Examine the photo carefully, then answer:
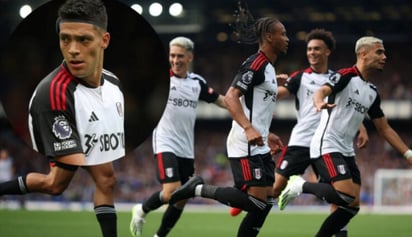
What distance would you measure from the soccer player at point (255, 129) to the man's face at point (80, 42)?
9.29ft

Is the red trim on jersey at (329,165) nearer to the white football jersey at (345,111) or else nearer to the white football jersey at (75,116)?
the white football jersey at (345,111)

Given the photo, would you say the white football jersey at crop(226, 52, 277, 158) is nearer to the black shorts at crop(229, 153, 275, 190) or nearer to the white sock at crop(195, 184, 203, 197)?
the black shorts at crop(229, 153, 275, 190)

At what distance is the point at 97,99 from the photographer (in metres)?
5.95

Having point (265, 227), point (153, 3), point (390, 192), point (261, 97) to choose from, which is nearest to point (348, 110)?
point (261, 97)

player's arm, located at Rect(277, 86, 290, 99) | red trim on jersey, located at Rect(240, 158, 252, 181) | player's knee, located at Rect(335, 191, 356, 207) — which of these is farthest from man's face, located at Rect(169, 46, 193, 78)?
player's knee, located at Rect(335, 191, 356, 207)

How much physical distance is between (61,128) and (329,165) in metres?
4.36

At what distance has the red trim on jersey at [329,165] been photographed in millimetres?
9363

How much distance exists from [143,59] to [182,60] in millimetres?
5530

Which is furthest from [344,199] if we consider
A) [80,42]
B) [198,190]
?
[80,42]

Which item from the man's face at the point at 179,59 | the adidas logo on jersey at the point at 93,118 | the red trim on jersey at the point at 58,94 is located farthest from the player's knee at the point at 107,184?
the man's face at the point at 179,59

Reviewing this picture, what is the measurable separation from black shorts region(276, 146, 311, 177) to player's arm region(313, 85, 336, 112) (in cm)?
231

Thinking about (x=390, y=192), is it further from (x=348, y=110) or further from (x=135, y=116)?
(x=135, y=116)

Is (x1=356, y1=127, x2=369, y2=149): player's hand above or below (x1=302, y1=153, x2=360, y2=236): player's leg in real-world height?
above

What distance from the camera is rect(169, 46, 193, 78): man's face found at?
34.4 feet
